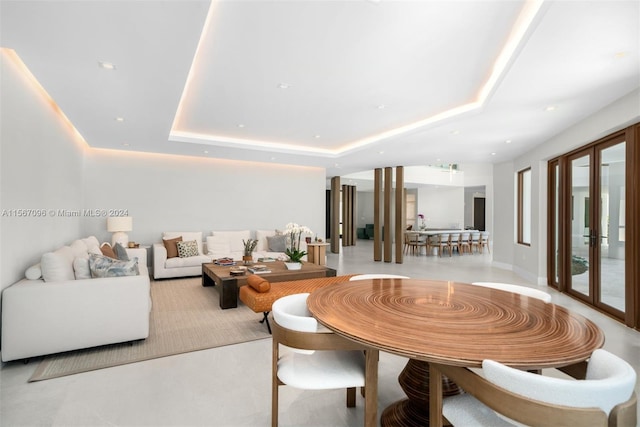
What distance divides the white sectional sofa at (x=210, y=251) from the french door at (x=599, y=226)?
192 inches

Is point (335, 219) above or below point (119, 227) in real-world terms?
above

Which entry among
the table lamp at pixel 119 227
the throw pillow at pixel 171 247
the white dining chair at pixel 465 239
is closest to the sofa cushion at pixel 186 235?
the throw pillow at pixel 171 247

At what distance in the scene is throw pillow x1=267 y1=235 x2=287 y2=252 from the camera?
7238 millimetres

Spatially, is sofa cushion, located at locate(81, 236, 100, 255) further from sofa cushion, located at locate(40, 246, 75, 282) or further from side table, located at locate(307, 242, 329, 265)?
side table, located at locate(307, 242, 329, 265)

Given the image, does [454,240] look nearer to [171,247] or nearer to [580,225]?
[580,225]

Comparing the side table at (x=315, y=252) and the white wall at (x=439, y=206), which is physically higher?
the white wall at (x=439, y=206)

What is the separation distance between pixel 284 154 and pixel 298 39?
428 cm

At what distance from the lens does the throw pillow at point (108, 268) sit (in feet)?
10.1

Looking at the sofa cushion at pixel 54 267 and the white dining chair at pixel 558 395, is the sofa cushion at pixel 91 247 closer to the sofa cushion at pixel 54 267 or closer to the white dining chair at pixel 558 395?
the sofa cushion at pixel 54 267

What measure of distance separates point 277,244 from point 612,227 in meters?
5.63

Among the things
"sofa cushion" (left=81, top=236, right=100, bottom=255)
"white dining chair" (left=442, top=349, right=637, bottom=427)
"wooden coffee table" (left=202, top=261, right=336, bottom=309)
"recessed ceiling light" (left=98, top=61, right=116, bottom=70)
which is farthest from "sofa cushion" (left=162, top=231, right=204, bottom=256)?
"white dining chair" (left=442, top=349, right=637, bottom=427)

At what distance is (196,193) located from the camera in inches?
291

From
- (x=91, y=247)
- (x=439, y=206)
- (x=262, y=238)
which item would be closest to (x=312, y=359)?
(x=91, y=247)

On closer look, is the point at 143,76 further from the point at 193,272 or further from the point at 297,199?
the point at 297,199
